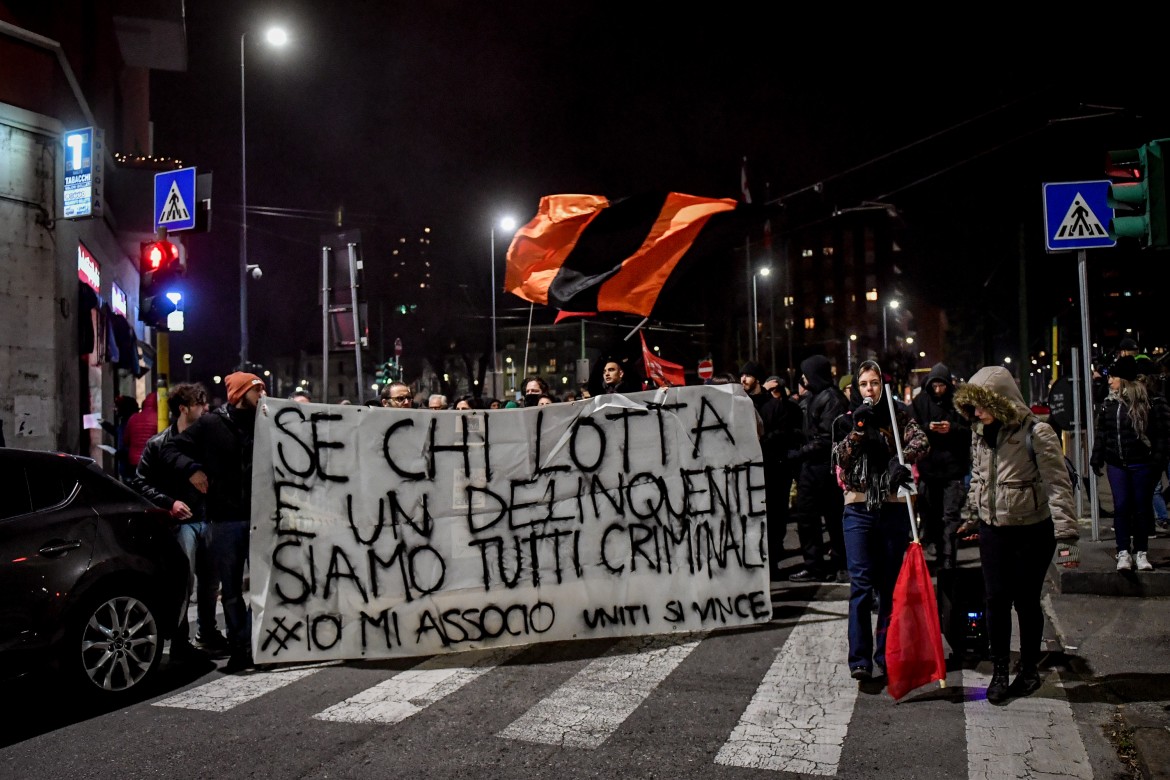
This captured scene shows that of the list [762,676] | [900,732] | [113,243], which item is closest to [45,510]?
[762,676]

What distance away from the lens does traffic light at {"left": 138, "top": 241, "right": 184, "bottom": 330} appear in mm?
19203

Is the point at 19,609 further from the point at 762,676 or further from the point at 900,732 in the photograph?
the point at 900,732

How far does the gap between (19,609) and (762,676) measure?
424cm

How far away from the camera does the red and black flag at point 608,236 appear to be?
27.2 feet

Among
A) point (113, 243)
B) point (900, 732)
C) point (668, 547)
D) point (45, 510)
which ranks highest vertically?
point (113, 243)

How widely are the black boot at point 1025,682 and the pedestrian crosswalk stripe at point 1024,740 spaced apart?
4 centimetres

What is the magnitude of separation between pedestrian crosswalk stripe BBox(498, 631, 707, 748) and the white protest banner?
0.19 metres

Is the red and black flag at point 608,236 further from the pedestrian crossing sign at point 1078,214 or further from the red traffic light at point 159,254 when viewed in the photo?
the red traffic light at point 159,254

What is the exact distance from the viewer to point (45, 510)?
5.20 m

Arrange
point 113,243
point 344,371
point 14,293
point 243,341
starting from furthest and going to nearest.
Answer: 1. point 344,371
2. point 243,341
3. point 113,243
4. point 14,293

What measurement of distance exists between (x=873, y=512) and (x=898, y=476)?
0.92 ft

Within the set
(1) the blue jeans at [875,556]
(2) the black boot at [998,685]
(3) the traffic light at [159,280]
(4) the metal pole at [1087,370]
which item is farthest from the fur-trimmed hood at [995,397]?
(3) the traffic light at [159,280]

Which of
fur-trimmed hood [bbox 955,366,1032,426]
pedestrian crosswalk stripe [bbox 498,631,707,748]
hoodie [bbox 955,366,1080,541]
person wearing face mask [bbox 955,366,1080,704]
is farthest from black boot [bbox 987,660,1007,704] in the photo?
pedestrian crosswalk stripe [bbox 498,631,707,748]

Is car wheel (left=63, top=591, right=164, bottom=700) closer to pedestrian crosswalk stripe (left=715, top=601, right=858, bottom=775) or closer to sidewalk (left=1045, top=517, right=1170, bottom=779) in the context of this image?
pedestrian crosswalk stripe (left=715, top=601, right=858, bottom=775)
